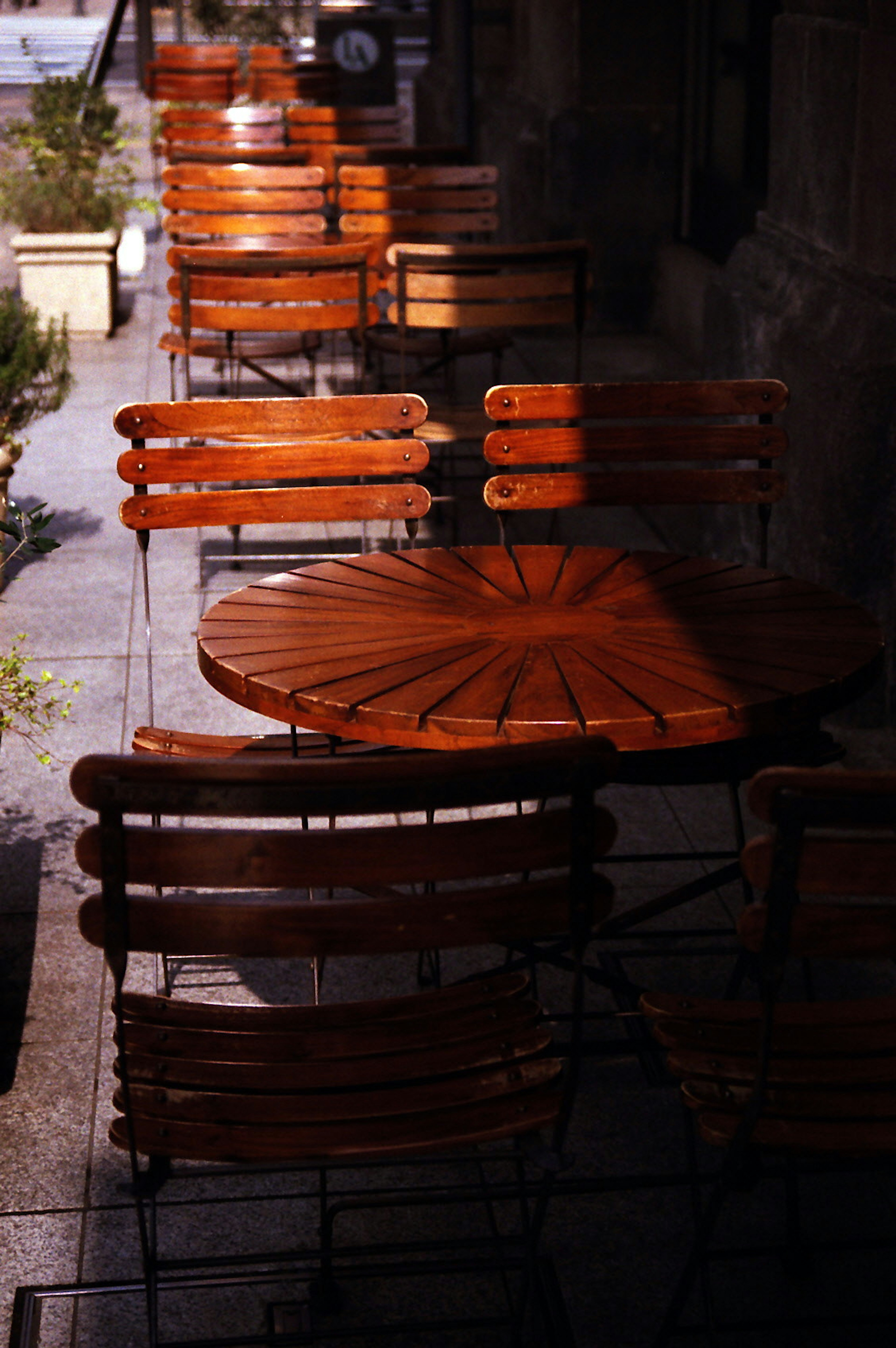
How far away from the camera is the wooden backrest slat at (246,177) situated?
7441 mm

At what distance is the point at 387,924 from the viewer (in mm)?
1917

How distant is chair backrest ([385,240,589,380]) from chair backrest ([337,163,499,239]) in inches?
72.6

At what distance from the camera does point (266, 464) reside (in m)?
3.36

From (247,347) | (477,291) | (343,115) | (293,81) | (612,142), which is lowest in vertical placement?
(247,347)

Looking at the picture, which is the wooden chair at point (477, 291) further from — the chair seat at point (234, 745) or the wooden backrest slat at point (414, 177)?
the chair seat at point (234, 745)

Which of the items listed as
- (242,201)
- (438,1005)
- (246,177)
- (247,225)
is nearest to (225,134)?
(246,177)

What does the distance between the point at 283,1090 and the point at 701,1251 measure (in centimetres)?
55

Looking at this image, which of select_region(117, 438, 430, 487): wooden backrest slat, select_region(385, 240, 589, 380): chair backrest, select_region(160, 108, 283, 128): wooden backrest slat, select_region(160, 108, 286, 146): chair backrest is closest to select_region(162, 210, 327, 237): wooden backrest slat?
select_region(385, 240, 589, 380): chair backrest

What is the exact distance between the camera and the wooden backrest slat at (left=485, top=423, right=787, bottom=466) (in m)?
3.51

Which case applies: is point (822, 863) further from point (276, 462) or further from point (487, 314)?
point (487, 314)

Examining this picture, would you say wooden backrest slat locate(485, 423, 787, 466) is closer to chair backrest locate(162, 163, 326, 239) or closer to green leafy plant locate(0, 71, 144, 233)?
chair backrest locate(162, 163, 326, 239)

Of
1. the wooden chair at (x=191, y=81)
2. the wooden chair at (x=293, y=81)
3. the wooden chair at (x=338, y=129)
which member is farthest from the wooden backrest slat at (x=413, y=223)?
the wooden chair at (x=293, y=81)

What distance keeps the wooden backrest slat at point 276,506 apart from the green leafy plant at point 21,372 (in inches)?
87.3

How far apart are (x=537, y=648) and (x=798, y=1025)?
71 centimetres
